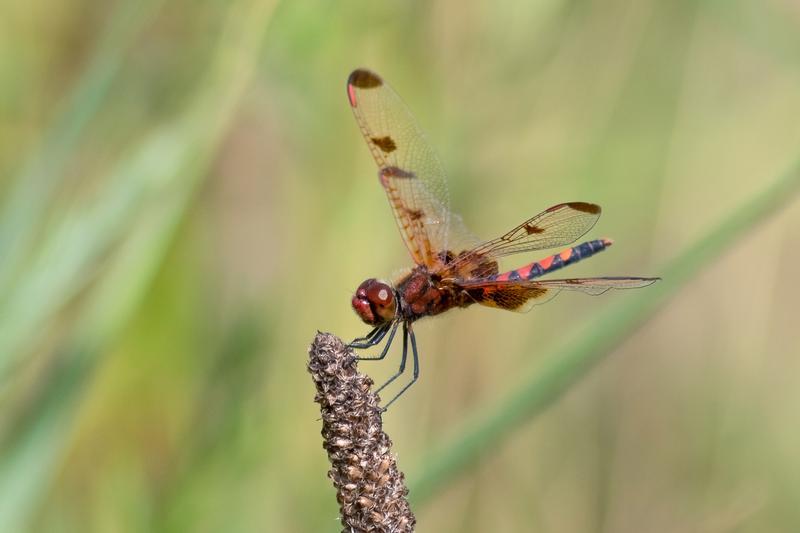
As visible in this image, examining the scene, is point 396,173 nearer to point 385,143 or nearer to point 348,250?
point 385,143

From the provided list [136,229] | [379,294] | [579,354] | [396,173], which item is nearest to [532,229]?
[396,173]

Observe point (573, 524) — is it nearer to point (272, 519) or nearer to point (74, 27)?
point (272, 519)

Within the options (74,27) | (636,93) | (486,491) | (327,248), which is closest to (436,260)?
(327,248)

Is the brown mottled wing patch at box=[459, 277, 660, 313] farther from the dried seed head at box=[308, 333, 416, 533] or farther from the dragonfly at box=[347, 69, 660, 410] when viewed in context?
the dried seed head at box=[308, 333, 416, 533]

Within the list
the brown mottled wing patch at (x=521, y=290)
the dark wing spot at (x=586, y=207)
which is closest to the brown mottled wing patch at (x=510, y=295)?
the brown mottled wing patch at (x=521, y=290)

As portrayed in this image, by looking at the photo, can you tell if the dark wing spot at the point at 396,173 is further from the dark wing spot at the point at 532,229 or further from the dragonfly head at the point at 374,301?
the dragonfly head at the point at 374,301

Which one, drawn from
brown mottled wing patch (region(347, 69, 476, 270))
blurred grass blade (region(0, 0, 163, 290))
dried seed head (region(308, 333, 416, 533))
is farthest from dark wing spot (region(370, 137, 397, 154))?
dried seed head (region(308, 333, 416, 533))
